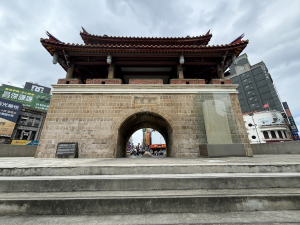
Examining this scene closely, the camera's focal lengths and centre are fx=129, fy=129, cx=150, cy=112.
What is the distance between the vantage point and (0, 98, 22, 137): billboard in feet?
75.2

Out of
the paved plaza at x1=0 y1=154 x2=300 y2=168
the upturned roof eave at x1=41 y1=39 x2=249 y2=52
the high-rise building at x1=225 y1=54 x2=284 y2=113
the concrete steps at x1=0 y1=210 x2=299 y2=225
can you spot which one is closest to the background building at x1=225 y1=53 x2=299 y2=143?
the high-rise building at x1=225 y1=54 x2=284 y2=113

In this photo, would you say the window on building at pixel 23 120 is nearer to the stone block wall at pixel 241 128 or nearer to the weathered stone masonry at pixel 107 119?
the weathered stone masonry at pixel 107 119

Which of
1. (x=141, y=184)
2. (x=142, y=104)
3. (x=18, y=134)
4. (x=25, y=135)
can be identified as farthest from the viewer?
(x=25, y=135)

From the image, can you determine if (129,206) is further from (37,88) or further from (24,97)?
(37,88)

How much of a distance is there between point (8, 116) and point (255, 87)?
64941mm

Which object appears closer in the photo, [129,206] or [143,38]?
[129,206]

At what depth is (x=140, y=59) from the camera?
9.27 m

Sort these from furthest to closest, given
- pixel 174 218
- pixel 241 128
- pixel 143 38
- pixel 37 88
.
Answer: pixel 37 88, pixel 143 38, pixel 241 128, pixel 174 218

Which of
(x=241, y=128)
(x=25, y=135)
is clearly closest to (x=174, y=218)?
(x=241, y=128)

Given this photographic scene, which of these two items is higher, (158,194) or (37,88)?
(37,88)

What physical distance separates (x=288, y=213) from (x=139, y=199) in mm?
2052

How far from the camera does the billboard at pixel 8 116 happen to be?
22925 millimetres

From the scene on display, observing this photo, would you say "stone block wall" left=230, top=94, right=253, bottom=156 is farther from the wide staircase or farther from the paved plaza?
the wide staircase

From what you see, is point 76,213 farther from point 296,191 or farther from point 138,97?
point 138,97
